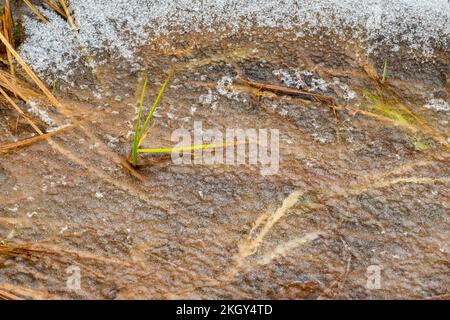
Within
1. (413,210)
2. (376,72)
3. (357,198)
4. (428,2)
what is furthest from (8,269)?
(428,2)

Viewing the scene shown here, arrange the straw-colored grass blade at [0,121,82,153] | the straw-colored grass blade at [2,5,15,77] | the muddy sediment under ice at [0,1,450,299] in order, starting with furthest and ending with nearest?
the straw-colored grass blade at [2,5,15,77], the straw-colored grass blade at [0,121,82,153], the muddy sediment under ice at [0,1,450,299]

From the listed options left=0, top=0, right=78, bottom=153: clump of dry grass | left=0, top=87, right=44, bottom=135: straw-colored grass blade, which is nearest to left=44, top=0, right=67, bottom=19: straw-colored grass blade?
left=0, top=0, right=78, bottom=153: clump of dry grass

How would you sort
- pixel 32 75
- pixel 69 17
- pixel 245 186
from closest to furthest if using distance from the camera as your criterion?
pixel 245 186, pixel 32 75, pixel 69 17

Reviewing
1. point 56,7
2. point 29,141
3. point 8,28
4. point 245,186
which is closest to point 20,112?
point 29,141

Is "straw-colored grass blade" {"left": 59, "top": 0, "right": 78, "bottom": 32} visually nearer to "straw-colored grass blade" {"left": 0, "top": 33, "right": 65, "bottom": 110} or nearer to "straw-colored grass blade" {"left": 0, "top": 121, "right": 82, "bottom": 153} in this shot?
"straw-colored grass blade" {"left": 0, "top": 33, "right": 65, "bottom": 110}

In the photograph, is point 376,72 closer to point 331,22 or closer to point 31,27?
point 331,22

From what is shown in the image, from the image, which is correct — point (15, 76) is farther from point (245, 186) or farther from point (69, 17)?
point (245, 186)

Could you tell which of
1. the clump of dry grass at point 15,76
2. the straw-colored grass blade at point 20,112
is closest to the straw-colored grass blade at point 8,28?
the clump of dry grass at point 15,76

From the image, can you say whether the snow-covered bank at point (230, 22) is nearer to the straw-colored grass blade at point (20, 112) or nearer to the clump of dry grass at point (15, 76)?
the clump of dry grass at point (15, 76)
